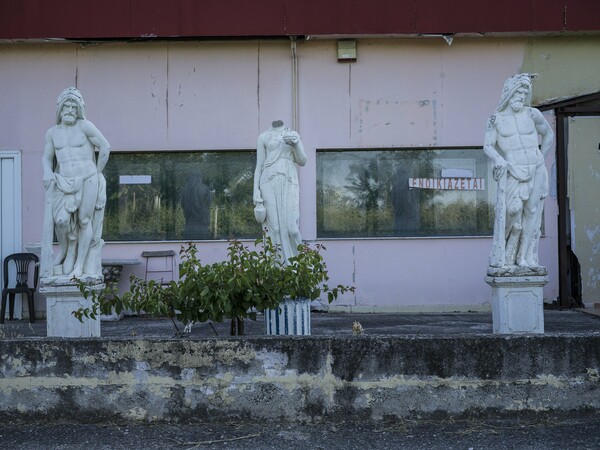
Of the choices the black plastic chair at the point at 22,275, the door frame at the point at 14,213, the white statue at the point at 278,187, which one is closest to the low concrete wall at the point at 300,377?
the white statue at the point at 278,187

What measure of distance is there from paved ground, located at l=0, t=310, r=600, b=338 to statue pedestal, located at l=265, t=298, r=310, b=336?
60.0 inches

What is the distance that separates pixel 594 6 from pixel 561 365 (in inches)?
296

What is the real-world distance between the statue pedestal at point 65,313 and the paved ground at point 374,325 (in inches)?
28.6

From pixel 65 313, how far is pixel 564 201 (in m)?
7.55

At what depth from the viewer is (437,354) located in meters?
5.19

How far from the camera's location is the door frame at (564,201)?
432 inches

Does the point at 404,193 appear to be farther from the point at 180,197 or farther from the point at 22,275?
the point at 22,275

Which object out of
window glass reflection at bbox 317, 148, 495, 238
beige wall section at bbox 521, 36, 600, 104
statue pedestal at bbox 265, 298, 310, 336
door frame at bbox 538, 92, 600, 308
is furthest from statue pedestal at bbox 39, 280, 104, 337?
beige wall section at bbox 521, 36, 600, 104

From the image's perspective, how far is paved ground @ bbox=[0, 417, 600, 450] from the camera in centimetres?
479

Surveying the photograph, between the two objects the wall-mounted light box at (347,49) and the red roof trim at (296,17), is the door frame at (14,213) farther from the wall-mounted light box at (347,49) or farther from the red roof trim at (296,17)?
the wall-mounted light box at (347,49)

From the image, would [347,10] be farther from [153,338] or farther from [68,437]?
[68,437]

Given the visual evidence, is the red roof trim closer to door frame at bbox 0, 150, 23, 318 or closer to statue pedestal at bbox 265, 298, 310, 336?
door frame at bbox 0, 150, 23, 318

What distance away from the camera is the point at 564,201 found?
1112cm

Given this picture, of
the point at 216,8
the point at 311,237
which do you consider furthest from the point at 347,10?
the point at 311,237
